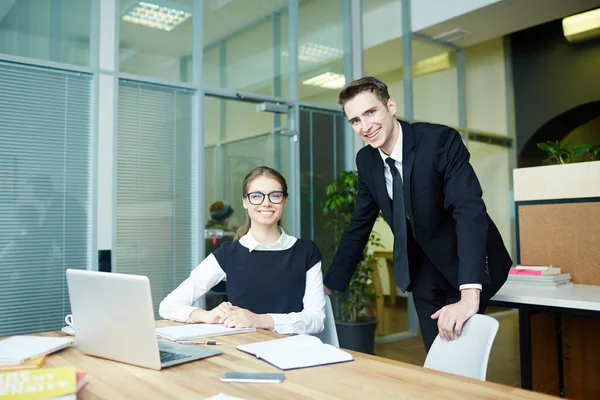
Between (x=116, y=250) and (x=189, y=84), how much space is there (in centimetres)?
132

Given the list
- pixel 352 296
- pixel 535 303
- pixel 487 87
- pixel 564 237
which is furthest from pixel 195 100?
pixel 487 87

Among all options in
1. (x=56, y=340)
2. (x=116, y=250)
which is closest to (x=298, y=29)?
(x=116, y=250)

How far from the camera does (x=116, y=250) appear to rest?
3463 millimetres

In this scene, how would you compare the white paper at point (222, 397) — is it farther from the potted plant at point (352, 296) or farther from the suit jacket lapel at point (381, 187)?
the potted plant at point (352, 296)

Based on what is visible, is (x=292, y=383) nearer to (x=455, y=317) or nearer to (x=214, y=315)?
(x=455, y=317)

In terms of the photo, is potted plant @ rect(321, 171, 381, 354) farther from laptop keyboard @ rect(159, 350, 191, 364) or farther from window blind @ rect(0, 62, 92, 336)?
laptop keyboard @ rect(159, 350, 191, 364)

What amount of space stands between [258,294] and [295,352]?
651 millimetres

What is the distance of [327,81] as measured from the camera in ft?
15.8

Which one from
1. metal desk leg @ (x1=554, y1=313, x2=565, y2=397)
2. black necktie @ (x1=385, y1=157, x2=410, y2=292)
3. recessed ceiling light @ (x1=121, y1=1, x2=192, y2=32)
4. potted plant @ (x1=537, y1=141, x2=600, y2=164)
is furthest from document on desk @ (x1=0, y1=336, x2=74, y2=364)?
recessed ceiling light @ (x1=121, y1=1, x2=192, y2=32)

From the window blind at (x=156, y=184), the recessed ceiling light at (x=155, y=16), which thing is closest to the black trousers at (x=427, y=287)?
the window blind at (x=156, y=184)

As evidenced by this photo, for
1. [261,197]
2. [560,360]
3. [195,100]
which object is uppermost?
[195,100]

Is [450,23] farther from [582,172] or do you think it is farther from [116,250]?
[116,250]

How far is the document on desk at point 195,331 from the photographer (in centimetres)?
161

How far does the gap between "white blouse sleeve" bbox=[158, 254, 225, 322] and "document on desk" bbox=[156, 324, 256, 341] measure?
13 centimetres
